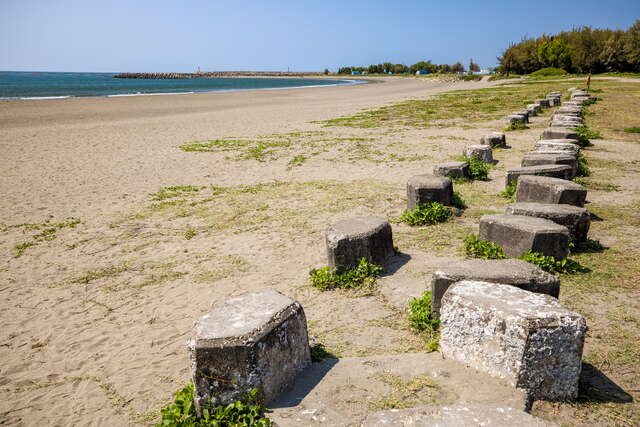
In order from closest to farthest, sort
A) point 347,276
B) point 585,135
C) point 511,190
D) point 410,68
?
point 347,276 → point 511,190 → point 585,135 → point 410,68

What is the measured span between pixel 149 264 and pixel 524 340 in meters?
4.74

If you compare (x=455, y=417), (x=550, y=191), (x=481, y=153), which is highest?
(x=481, y=153)

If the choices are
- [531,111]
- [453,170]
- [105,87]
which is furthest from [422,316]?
[105,87]

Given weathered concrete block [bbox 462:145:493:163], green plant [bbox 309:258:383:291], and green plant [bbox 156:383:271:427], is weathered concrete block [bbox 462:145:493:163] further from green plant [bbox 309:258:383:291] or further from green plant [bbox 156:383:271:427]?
green plant [bbox 156:383:271:427]

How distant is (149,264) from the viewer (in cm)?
567

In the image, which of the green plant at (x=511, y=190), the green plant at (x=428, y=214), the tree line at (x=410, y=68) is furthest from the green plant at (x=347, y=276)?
the tree line at (x=410, y=68)

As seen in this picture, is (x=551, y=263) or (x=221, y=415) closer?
(x=221, y=415)

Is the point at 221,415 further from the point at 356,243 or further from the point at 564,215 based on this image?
the point at 564,215

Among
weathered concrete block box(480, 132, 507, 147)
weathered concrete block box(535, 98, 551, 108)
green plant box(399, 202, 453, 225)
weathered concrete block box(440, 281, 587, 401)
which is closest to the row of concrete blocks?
weathered concrete block box(535, 98, 551, 108)

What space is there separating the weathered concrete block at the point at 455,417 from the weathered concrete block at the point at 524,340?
51cm

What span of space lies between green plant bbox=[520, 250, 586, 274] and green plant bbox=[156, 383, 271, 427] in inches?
130

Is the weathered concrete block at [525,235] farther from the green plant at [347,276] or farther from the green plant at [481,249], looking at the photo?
the green plant at [347,276]

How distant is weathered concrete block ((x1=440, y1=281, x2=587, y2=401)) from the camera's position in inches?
106

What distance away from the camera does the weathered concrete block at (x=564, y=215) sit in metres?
5.06
